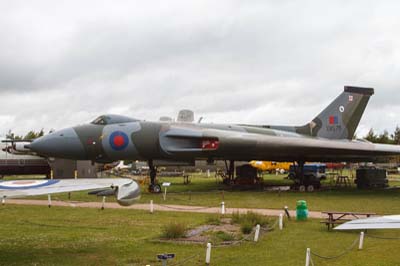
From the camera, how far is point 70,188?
838cm

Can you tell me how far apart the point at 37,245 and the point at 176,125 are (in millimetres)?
16055

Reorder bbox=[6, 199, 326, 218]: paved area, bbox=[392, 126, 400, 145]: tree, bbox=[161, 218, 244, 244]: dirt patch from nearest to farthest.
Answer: bbox=[161, 218, 244, 244]: dirt patch < bbox=[6, 199, 326, 218]: paved area < bbox=[392, 126, 400, 145]: tree

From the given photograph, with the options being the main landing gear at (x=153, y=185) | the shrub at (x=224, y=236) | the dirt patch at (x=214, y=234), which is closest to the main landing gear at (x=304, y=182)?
the main landing gear at (x=153, y=185)

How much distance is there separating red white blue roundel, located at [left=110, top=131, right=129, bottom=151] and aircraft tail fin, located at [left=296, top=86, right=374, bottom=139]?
481 inches

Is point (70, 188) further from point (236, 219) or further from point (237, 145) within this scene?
point (237, 145)

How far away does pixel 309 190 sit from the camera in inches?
1147

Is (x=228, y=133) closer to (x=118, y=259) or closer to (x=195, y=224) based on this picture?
(x=195, y=224)

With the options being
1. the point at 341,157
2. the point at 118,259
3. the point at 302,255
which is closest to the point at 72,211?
the point at 118,259

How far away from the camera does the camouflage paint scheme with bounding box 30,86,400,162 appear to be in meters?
25.0

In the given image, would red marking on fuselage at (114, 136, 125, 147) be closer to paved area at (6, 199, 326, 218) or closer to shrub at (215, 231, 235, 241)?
paved area at (6, 199, 326, 218)

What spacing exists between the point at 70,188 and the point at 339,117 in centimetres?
2606

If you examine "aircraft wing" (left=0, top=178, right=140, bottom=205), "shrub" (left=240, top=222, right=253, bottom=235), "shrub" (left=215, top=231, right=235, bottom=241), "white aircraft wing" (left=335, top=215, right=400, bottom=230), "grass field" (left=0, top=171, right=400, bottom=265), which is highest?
"aircraft wing" (left=0, top=178, right=140, bottom=205)

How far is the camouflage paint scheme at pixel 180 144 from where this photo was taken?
82.1 feet

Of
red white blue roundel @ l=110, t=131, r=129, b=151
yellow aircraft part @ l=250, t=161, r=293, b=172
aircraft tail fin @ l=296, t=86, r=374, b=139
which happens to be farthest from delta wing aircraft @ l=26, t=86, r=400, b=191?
yellow aircraft part @ l=250, t=161, r=293, b=172
